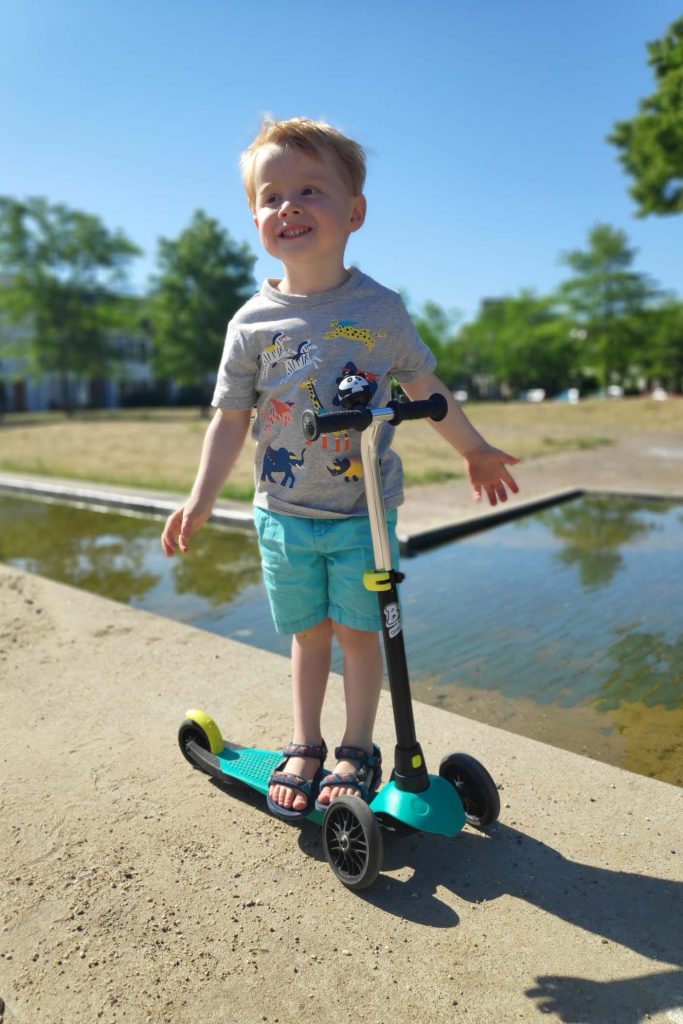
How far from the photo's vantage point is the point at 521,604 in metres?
4.55

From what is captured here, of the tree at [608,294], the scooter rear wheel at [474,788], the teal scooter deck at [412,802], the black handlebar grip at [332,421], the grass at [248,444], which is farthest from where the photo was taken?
the tree at [608,294]

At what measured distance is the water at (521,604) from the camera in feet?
10.2

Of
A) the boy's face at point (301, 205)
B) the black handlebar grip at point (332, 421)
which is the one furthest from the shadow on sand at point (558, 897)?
the boy's face at point (301, 205)

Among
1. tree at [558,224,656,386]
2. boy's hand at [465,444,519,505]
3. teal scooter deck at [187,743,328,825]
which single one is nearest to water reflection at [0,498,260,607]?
teal scooter deck at [187,743,328,825]

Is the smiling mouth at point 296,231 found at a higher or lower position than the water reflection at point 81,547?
higher

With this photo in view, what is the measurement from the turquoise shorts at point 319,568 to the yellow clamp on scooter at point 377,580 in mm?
111

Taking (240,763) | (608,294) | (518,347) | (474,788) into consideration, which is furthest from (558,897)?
(518,347)

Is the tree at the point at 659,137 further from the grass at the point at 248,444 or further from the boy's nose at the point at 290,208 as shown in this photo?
the boy's nose at the point at 290,208

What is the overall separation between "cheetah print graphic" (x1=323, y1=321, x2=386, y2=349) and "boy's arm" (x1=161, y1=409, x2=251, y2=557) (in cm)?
38

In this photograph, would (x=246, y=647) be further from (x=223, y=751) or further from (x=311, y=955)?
(x=311, y=955)

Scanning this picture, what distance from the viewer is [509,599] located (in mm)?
4664

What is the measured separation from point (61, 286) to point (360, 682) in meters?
40.0

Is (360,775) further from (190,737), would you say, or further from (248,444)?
(248,444)

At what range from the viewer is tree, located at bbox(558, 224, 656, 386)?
146ft
